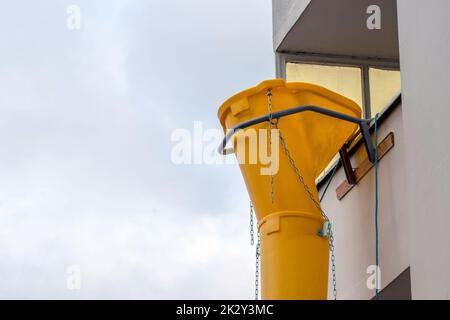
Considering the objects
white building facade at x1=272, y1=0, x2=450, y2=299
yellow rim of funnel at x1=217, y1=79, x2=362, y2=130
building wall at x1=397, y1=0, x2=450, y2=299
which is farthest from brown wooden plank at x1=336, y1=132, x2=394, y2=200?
building wall at x1=397, y1=0, x2=450, y2=299

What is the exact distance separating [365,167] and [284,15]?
9.30 ft

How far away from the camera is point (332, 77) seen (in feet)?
37.4

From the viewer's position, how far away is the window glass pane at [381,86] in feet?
37.3

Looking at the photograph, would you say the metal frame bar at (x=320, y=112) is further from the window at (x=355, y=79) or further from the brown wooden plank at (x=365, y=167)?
the window at (x=355, y=79)

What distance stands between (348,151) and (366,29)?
2065mm

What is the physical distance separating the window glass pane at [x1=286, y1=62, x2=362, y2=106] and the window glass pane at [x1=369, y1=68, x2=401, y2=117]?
132 mm

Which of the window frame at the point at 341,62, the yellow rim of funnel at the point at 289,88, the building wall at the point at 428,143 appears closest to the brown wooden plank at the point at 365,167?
the yellow rim of funnel at the point at 289,88

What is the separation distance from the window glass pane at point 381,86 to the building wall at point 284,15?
3.23 feet

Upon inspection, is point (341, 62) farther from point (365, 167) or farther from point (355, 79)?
point (365, 167)

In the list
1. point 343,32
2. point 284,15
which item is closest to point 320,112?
point 343,32
